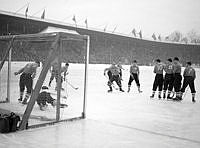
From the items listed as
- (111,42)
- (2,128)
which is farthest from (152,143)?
(111,42)

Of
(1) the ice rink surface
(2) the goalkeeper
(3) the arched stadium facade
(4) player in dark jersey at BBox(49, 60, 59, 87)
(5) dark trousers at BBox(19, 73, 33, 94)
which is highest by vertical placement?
(3) the arched stadium facade

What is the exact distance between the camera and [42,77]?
417 cm

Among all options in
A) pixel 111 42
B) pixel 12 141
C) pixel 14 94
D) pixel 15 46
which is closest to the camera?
pixel 12 141

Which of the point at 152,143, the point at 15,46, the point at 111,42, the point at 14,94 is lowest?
the point at 152,143

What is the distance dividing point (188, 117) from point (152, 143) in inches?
86.4

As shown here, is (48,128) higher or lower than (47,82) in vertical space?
lower

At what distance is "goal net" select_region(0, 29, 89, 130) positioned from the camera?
4246mm

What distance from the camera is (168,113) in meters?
5.76

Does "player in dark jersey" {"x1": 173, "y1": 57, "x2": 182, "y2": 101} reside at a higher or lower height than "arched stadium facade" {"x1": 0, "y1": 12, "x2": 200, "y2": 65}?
lower

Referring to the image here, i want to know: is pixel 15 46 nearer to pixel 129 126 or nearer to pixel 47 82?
pixel 47 82

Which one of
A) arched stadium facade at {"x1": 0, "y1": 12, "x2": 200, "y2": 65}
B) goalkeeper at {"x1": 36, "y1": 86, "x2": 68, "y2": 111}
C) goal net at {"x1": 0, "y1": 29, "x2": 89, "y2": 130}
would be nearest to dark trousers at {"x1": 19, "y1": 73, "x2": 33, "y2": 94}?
goal net at {"x1": 0, "y1": 29, "x2": 89, "y2": 130}

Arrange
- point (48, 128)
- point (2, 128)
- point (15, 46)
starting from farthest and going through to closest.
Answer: point (15, 46), point (48, 128), point (2, 128)

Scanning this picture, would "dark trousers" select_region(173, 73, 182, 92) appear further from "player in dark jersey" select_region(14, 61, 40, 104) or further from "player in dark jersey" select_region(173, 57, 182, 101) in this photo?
"player in dark jersey" select_region(14, 61, 40, 104)

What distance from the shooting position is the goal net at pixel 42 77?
425 cm
